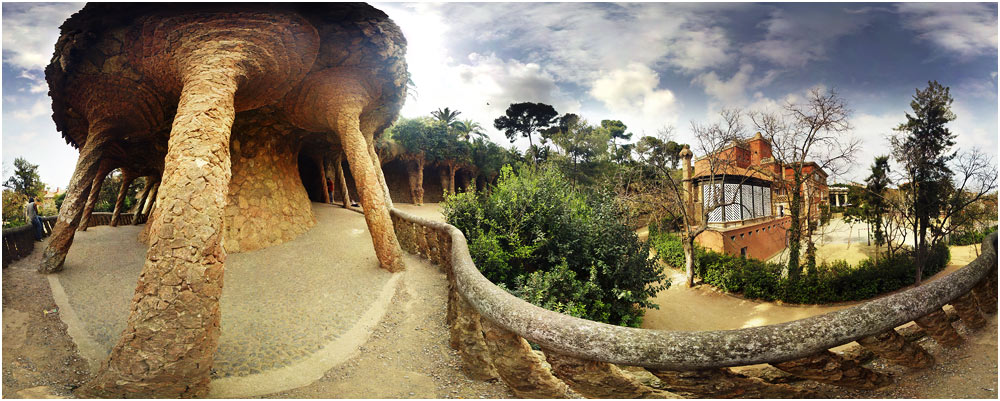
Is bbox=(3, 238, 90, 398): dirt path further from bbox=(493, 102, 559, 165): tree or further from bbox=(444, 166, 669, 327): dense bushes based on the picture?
bbox=(493, 102, 559, 165): tree

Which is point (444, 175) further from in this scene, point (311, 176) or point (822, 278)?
point (822, 278)

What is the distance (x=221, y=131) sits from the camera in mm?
5020

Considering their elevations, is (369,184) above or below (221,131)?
below

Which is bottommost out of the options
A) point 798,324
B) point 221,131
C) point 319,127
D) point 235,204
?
point 798,324

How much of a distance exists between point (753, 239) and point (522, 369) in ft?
51.1

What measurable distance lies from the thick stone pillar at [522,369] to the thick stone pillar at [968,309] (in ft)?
11.3

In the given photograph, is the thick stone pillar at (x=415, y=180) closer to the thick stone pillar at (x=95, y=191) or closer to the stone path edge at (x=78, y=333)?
the thick stone pillar at (x=95, y=191)

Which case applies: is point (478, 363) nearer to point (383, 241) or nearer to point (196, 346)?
point (196, 346)

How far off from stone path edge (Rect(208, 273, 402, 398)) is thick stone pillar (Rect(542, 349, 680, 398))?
3.24m

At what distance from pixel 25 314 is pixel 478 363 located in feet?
24.9

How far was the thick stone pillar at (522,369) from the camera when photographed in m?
2.74

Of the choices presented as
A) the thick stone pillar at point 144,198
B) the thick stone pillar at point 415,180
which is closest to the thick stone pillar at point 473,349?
the thick stone pillar at point 144,198

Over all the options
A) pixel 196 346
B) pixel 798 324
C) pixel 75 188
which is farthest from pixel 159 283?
pixel 75 188

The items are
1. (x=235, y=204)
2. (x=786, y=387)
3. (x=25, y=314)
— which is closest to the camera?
(x=786, y=387)
